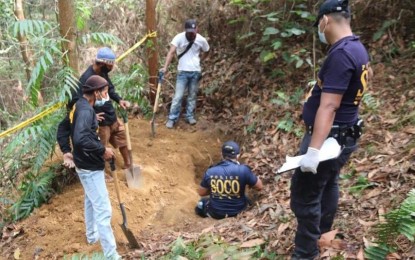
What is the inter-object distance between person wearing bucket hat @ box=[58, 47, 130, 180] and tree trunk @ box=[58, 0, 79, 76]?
0.42 meters

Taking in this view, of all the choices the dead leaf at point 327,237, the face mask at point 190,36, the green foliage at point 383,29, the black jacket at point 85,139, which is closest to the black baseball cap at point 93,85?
the black jacket at point 85,139

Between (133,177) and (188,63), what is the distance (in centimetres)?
280

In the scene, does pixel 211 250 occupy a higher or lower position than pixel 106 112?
lower

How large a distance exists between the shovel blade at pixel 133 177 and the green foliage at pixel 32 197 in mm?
1140

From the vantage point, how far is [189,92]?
8.12m

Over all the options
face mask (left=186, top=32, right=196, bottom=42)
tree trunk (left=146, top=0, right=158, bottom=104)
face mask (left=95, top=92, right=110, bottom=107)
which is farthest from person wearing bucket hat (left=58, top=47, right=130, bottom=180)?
tree trunk (left=146, top=0, right=158, bottom=104)

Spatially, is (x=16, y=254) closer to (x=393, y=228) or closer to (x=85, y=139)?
(x=85, y=139)

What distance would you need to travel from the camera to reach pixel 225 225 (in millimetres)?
4719

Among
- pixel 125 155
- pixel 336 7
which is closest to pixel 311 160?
pixel 336 7

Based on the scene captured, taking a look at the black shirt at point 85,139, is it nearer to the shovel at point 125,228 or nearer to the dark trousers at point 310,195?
the shovel at point 125,228

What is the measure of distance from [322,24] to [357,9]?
15.2ft

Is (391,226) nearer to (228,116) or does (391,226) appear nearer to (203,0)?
(228,116)

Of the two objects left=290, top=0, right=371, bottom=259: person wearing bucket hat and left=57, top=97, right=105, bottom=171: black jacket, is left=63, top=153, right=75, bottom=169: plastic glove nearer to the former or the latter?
left=57, top=97, right=105, bottom=171: black jacket

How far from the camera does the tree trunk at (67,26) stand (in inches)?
215
